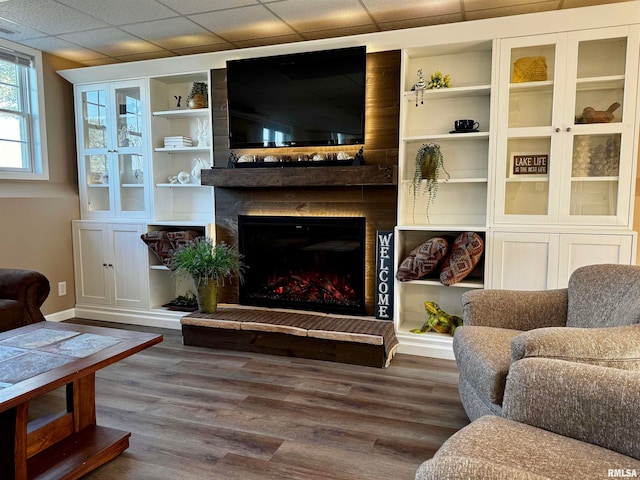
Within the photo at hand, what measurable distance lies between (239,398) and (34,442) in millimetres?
1057

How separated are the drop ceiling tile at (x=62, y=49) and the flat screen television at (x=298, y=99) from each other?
1.48 meters

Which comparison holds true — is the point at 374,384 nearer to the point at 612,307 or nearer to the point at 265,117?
the point at 612,307

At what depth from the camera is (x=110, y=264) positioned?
4180mm

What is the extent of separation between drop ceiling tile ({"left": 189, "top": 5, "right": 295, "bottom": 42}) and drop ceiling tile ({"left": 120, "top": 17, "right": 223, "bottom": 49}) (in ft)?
0.34

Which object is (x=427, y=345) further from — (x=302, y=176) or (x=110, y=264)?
(x=110, y=264)

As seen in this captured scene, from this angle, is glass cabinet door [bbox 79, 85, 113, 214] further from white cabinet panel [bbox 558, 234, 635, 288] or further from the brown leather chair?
white cabinet panel [bbox 558, 234, 635, 288]

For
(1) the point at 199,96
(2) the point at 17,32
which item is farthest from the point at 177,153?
(2) the point at 17,32

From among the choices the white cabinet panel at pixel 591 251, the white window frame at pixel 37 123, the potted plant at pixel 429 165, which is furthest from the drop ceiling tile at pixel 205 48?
the white cabinet panel at pixel 591 251

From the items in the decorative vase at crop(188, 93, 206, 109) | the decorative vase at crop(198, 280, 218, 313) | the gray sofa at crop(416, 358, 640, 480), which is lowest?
the decorative vase at crop(198, 280, 218, 313)

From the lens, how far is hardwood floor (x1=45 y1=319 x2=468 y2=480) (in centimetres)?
193

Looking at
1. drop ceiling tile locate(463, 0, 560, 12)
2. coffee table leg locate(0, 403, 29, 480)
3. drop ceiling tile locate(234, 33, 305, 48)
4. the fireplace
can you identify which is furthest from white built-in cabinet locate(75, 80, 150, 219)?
drop ceiling tile locate(463, 0, 560, 12)

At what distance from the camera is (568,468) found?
109 cm

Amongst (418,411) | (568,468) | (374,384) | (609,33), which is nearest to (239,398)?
(374,384)

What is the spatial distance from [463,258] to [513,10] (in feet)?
6.03
